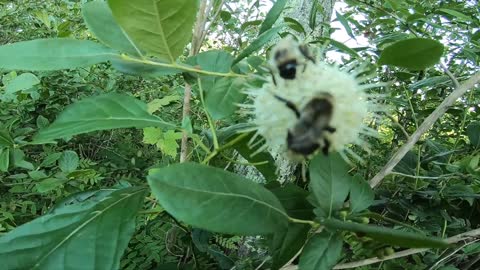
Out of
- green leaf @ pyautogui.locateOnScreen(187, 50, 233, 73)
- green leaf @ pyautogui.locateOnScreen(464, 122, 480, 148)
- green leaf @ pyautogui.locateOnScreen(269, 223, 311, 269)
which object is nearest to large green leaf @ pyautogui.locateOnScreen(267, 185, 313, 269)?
green leaf @ pyautogui.locateOnScreen(269, 223, 311, 269)

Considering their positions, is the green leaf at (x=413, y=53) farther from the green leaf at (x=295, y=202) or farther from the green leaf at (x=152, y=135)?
the green leaf at (x=152, y=135)

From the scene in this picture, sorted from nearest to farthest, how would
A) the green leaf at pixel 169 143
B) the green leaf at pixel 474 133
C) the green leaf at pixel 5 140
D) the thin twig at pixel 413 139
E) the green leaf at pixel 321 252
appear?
1. the green leaf at pixel 321 252
2. the thin twig at pixel 413 139
3. the green leaf at pixel 5 140
4. the green leaf at pixel 474 133
5. the green leaf at pixel 169 143

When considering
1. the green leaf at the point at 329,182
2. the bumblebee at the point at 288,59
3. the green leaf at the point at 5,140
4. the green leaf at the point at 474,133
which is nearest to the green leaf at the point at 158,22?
the bumblebee at the point at 288,59

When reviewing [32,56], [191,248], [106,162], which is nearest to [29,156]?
[106,162]

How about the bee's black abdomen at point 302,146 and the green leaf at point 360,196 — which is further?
the green leaf at point 360,196

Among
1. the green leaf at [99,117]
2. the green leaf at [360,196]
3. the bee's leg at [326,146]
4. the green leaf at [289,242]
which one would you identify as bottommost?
the green leaf at [289,242]

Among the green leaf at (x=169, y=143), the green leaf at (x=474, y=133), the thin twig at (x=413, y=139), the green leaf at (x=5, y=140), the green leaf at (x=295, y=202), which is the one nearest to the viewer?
the green leaf at (x=295, y=202)

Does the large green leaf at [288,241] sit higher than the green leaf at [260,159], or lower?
lower
